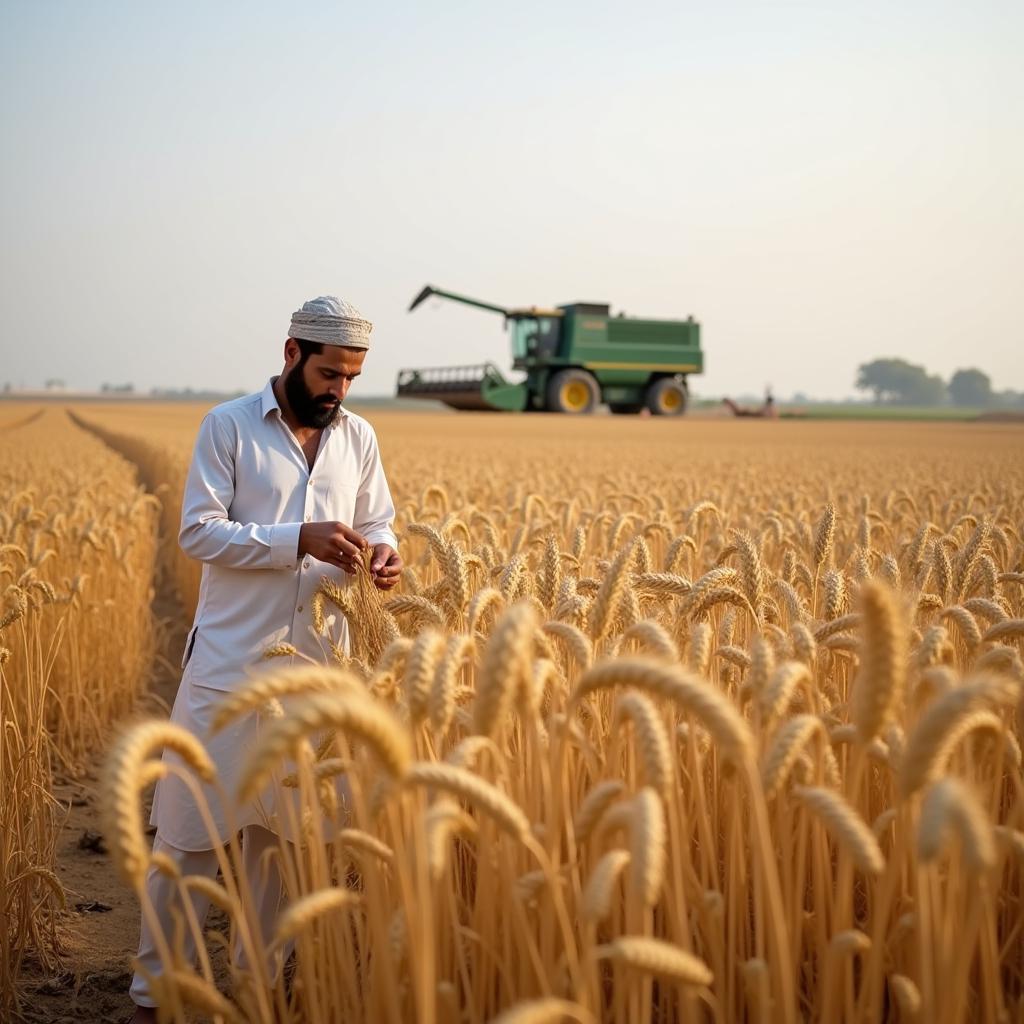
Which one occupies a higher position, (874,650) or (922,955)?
(874,650)

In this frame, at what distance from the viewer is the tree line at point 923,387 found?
145250 millimetres

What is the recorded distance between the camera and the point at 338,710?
102 centimetres

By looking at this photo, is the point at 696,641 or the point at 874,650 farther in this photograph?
the point at 696,641

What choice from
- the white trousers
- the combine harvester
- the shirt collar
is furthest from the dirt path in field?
the combine harvester

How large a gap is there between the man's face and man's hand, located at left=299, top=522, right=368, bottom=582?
0.33 meters

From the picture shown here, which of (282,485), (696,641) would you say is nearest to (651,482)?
(282,485)

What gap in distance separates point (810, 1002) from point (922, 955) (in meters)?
0.51

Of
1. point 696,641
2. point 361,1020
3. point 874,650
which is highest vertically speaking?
point 874,650

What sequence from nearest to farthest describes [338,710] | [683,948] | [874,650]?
[338,710] → [874,650] → [683,948]

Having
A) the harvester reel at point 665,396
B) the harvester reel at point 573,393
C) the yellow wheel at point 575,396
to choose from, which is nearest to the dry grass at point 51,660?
the harvester reel at point 573,393

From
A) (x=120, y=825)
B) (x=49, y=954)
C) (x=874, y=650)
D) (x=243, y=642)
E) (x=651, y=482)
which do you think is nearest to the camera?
(x=120, y=825)

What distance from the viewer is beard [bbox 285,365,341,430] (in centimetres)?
266

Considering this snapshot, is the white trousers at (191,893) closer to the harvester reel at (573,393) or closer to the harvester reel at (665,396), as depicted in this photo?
the harvester reel at (573,393)

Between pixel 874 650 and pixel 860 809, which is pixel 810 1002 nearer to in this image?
pixel 860 809
